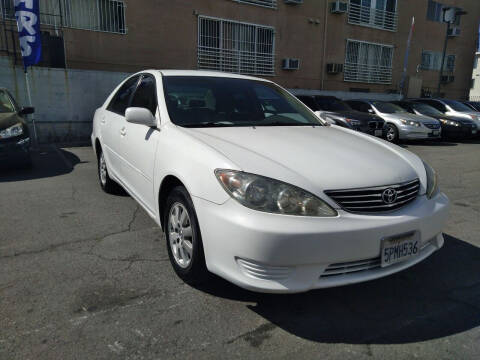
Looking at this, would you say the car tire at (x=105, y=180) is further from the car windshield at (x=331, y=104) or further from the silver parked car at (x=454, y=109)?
the silver parked car at (x=454, y=109)

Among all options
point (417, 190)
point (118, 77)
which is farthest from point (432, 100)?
point (417, 190)

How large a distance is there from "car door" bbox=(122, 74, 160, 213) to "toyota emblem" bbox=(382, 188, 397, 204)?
5.76ft

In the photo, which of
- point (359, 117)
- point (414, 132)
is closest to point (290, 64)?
point (359, 117)

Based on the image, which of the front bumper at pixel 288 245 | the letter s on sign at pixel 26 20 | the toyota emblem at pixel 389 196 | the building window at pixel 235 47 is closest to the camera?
the front bumper at pixel 288 245

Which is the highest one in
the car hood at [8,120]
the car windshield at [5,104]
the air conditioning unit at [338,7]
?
the air conditioning unit at [338,7]

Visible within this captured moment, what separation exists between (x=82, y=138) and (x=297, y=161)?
30.0 feet

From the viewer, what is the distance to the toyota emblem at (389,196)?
2.38m

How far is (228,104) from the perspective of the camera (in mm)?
3535

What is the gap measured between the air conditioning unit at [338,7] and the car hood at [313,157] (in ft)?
51.1

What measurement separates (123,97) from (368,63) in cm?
1735

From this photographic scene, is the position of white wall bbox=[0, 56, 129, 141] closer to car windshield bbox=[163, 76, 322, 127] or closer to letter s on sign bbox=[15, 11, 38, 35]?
letter s on sign bbox=[15, 11, 38, 35]

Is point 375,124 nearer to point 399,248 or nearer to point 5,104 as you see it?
point 5,104

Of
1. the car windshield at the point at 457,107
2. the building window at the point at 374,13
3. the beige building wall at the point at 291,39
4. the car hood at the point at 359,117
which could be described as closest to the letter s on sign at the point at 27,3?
the beige building wall at the point at 291,39

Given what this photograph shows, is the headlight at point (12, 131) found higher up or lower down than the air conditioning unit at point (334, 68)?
lower down
